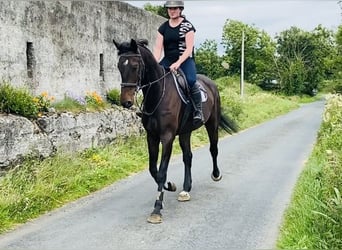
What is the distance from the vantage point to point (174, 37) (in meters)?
7.30

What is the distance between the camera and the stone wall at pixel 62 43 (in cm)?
890

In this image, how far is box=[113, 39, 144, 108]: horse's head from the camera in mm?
6224

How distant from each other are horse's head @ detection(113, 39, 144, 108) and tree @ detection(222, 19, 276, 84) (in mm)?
45666

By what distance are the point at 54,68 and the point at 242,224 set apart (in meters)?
5.54

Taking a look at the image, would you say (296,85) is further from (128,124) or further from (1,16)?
(1,16)

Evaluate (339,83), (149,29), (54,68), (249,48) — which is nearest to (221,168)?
(54,68)

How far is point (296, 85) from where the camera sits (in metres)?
53.6

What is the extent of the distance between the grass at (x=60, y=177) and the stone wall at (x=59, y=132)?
171 millimetres

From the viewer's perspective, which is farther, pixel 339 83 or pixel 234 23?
pixel 234 23

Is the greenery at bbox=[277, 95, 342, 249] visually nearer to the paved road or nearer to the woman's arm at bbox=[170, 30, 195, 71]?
the paved road

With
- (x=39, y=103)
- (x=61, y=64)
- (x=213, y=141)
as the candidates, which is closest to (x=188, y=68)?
(x=213, y=141)

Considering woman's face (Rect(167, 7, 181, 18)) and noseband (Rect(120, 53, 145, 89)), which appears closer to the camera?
noseband (Rect(120, 53, 145, 89))

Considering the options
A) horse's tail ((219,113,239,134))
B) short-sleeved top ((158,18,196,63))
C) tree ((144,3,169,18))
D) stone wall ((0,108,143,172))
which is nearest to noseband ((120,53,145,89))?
short-sleeved top ((158,18,196,63))

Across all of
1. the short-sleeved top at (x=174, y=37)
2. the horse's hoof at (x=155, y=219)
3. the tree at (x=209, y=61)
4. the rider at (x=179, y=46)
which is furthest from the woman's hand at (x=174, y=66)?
the tree at (x=209, y=61)
